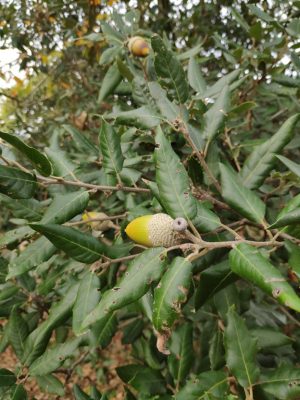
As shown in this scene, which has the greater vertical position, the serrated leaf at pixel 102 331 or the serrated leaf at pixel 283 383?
the serrated leaf at pixel 102 331

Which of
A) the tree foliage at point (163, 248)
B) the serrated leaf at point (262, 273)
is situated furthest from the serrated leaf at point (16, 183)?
the serrated leaf at point (262, 273)

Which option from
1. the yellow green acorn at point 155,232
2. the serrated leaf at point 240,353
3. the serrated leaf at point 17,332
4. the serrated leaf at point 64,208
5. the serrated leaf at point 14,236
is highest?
the serrated leaf at point 64,208

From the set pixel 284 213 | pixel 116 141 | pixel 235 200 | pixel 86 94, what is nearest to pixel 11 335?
pixel 116 141

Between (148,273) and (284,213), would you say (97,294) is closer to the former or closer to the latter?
(148,273)

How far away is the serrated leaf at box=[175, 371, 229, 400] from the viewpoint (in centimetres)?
102

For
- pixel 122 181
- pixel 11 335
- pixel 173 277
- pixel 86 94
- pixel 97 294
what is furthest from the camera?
pixel 86 94

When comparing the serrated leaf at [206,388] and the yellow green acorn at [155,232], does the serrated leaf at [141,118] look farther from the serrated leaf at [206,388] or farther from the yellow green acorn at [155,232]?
the serrated leaf at [206,388]

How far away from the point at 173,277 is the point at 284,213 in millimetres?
265

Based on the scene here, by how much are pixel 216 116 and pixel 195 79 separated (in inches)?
12.3

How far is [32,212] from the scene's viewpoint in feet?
3.70

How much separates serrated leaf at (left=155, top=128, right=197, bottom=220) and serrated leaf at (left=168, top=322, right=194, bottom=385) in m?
0.61

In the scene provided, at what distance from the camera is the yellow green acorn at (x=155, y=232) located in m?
0.87

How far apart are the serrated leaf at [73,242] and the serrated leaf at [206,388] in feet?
1.35

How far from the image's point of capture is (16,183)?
90cm
